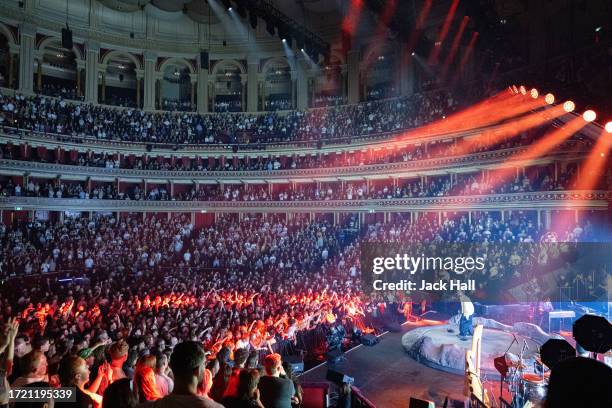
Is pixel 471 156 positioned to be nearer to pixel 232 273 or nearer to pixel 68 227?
pixel 232 273

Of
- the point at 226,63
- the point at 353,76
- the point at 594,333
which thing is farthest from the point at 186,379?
the point at 226,63

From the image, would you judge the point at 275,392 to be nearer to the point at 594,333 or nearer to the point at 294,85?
the point at 594,333

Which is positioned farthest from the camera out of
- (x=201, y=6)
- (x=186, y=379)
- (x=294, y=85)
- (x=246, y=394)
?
(x=294, y=85)

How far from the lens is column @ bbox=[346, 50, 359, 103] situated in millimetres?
33375

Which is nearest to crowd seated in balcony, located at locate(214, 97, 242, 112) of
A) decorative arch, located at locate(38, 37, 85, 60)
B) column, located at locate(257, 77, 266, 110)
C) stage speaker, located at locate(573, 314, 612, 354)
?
column, located at locate(257, 77, 266, 110)

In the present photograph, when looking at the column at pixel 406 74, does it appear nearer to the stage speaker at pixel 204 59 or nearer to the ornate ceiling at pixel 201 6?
the ornate ceiling at pixel 201 6

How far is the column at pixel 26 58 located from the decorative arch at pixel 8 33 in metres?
0.49

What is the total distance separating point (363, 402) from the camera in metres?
7.69

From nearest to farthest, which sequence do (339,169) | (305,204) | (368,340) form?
1. (368,340)
2. (339,169)
3. (305,204)

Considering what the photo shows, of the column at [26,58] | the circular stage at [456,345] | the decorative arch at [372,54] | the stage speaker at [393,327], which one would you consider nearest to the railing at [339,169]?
the column at [26,58]

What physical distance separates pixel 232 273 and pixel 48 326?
37.9ft

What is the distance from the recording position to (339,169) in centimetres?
3056

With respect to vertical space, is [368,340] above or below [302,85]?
below

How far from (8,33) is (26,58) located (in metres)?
1.97
